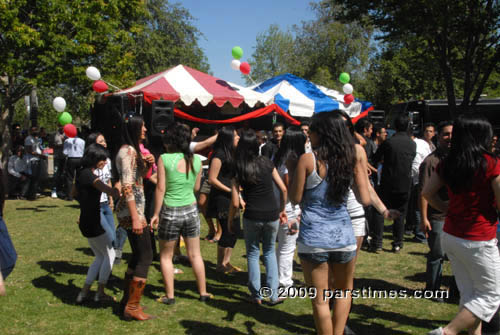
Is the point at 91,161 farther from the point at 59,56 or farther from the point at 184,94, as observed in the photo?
the point at 59,56

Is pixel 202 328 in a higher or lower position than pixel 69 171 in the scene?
lower

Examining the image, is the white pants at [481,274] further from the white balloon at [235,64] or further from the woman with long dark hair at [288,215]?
the white balloon at [235,64]

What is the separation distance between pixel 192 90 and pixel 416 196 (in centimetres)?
612

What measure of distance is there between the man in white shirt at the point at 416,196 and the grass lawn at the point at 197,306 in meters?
1.28

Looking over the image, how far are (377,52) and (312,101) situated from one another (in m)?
27.4

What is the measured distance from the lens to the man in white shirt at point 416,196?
24.1 ft

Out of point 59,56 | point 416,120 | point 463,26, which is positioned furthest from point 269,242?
point 416,120

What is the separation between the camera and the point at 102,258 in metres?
4.67

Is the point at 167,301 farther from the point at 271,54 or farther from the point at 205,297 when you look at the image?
the point at 271,54

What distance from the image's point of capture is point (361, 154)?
10.9 ft

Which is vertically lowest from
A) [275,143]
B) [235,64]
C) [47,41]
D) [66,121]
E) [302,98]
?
[275,143]

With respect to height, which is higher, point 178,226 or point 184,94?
point 184,94

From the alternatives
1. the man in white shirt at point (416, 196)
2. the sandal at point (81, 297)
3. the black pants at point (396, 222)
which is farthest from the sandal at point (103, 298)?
the man in white shirt at point (416, 196)

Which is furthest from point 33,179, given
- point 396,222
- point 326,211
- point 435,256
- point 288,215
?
point 326,211
